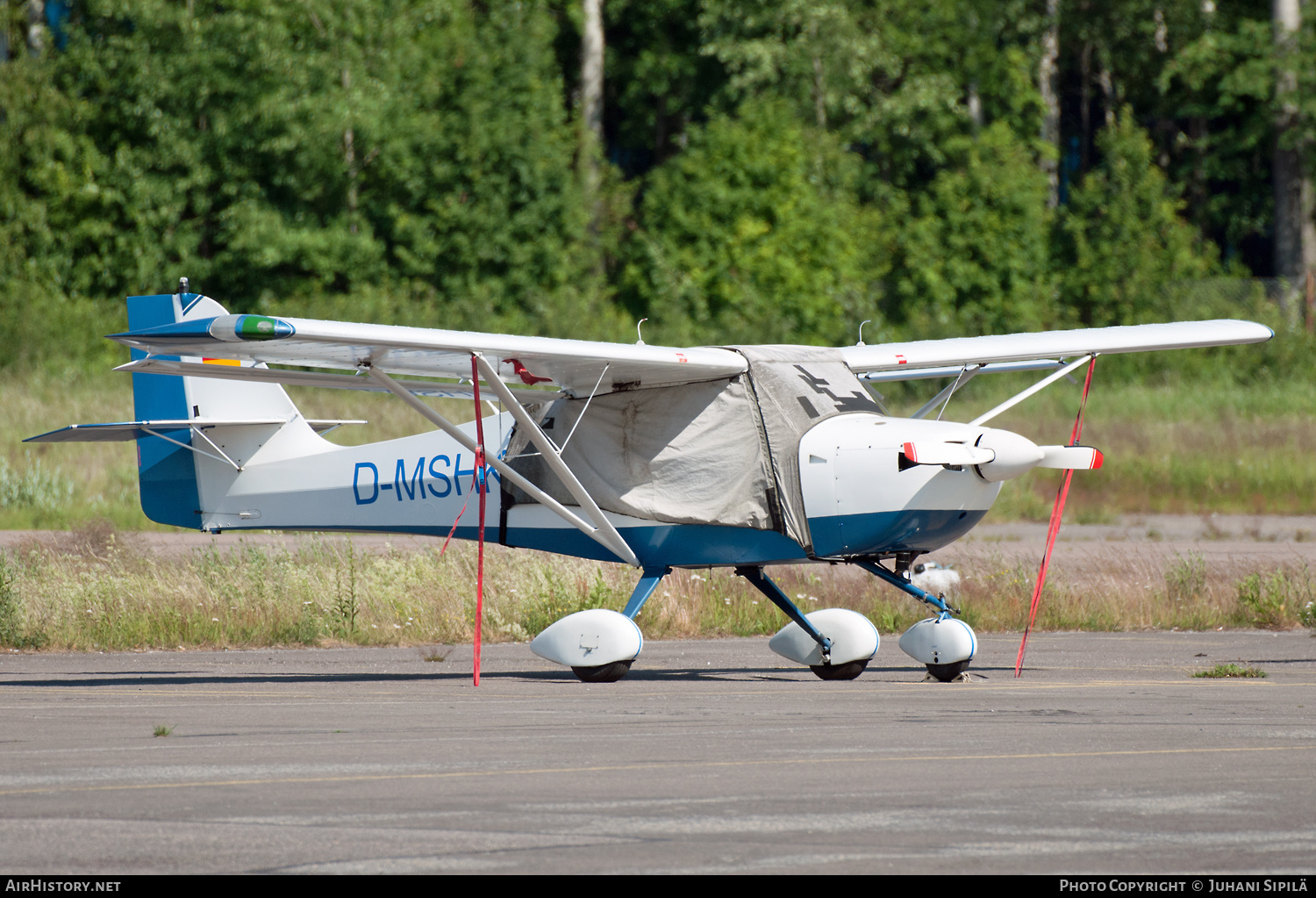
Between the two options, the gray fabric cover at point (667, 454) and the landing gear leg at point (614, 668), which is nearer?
the landing gear leg at point (614, 668)

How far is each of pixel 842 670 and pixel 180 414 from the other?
6.32 meters

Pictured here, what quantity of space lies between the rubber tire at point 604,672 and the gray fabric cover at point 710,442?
1.19 m

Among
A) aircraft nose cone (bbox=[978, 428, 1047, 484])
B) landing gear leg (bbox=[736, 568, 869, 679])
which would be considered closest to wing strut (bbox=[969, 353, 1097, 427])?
aircraft nose cone (bbox=[978, 428, 1047, 484])

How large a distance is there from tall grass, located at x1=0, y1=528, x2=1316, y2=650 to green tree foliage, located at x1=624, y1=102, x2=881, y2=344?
2288 cm

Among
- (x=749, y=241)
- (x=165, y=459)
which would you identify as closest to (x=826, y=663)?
(x=165, y=459)

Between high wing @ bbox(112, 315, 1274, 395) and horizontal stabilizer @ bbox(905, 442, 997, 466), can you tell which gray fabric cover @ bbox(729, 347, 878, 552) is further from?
horizontal stabilizer @ bbox(905, 442, 997, 466)

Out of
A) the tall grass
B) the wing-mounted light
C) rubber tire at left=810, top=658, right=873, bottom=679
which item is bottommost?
the tall grass

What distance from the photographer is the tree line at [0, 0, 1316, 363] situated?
3866cm

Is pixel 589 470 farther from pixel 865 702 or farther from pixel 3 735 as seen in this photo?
pixel 3 735

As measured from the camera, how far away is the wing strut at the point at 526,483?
11.5 m

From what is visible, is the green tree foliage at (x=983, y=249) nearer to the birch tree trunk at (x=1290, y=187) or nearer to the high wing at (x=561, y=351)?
the birch tree trunk at (x=1290, y=187)

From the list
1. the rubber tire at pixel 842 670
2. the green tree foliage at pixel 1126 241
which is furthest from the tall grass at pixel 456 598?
the green tree foliage at pixel 1126 241

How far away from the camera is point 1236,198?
153 feet
